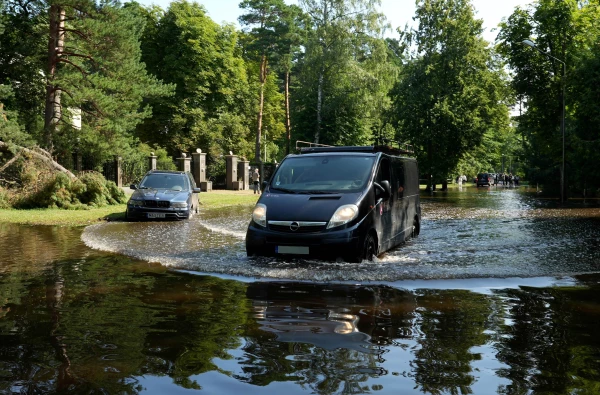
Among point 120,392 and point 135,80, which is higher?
point 135,80

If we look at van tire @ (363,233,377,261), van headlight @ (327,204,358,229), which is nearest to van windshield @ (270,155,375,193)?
van headlight @ (327,204,358,229)

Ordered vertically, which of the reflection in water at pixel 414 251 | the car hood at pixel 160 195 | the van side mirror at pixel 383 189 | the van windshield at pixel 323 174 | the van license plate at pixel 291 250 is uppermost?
the van windshield at pixel 323 174

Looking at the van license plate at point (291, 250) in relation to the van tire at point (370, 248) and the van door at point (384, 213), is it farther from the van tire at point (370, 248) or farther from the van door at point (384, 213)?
the van door at point (384, 213)

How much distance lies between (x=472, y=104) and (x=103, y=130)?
28.5 meters

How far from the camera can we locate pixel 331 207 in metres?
9.50

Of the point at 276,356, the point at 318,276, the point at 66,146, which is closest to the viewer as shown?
the point at 276,356

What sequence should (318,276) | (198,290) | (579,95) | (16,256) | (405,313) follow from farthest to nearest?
1. (579,95)
2. (16,256)
3. (318,276)
4. (198,290)
5. (405,313)

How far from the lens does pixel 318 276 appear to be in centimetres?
872

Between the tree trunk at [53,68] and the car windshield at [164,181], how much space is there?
970 centimetres

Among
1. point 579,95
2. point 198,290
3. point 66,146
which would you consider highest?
point 579,95

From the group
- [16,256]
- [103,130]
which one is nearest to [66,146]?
[103,130]

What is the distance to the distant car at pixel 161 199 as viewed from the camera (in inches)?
729

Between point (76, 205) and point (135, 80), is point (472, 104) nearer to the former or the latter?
point (135, 80)

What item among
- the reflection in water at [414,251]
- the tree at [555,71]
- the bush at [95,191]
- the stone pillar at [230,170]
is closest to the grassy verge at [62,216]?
the bush at [95,191]
